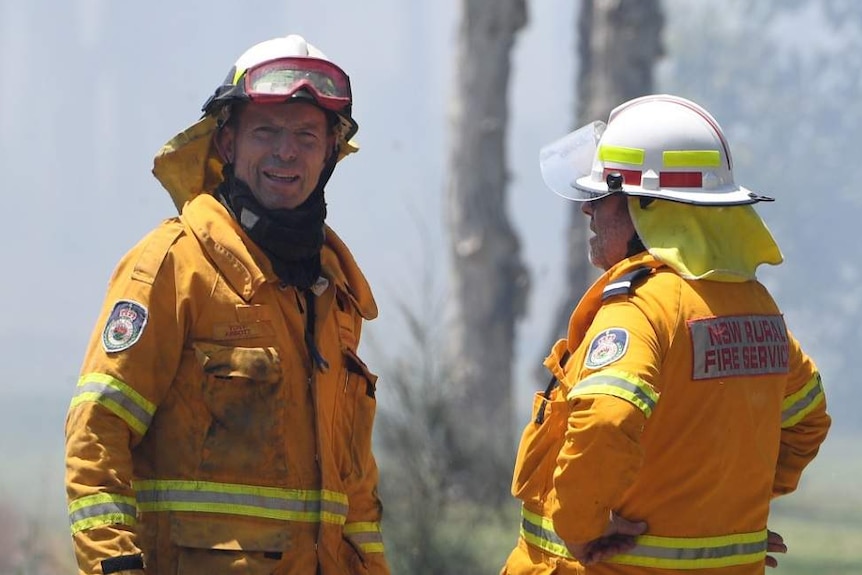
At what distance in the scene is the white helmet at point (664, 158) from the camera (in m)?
3.95

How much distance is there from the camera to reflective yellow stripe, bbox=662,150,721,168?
396cm

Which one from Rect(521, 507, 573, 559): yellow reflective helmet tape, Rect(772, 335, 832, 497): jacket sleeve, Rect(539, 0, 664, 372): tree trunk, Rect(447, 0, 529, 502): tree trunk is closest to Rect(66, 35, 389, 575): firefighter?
Rect(521, 507, 573, 559): yellow reflective helmet tape

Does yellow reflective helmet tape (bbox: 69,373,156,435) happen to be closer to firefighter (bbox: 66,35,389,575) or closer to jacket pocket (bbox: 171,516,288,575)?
firefighter (bbox: 66,35,389,575)

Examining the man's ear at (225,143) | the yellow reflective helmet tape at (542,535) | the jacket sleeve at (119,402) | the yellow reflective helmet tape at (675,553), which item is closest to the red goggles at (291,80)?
the man's ear at (225,143)

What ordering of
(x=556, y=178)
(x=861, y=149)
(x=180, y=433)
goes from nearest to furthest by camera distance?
(x=180, y=433) < (x=556, y=178) < (x=861, y=149)

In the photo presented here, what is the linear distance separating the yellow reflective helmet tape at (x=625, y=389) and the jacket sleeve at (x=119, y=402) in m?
0.98

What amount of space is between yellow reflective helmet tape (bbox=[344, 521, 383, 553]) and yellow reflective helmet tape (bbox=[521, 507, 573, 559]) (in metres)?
0.38

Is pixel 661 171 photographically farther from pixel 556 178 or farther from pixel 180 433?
pixel 180 433

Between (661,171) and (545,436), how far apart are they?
0.74 metres

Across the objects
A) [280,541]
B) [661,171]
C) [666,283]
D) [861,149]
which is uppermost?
[861,149]

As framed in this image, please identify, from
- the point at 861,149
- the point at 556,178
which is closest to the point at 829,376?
the point at 861,149

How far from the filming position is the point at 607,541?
378 cm

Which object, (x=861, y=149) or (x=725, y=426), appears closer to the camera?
(x=725, y=426)

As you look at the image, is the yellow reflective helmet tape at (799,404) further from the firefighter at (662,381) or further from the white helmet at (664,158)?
the white helmet at (664,158)
